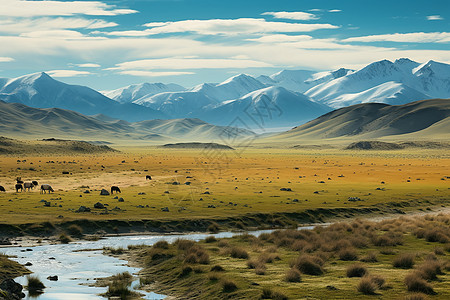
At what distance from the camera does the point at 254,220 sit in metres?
38.5

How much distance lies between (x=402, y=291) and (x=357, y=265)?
314 cm

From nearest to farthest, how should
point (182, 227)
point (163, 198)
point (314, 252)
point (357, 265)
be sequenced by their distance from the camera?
point (357, 265)
point (314, 252)
point (182, 227)
point (163, 198)

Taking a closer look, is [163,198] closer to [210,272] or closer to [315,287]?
[210,272]

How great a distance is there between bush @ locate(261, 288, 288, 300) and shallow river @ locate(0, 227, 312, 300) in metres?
4.64

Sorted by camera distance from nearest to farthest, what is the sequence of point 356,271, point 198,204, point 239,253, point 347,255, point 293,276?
1. point 293,276
2. point 356,271
3. point 347,255
4. point 239,253
5. point 198,204

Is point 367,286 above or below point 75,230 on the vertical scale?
above

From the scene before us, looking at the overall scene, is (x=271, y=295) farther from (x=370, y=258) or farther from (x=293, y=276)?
(x=370, y=258)

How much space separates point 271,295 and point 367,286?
332cm

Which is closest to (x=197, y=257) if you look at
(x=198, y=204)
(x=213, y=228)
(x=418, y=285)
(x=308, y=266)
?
(x=308, y=266)

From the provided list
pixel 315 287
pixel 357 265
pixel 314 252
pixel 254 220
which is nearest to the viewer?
pixel 315 287

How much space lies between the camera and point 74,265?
2433cm

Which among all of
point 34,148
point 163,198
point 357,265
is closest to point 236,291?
point 357,265

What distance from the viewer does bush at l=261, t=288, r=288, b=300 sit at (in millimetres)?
16812

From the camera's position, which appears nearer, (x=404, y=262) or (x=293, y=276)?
(x=293, y=276)
